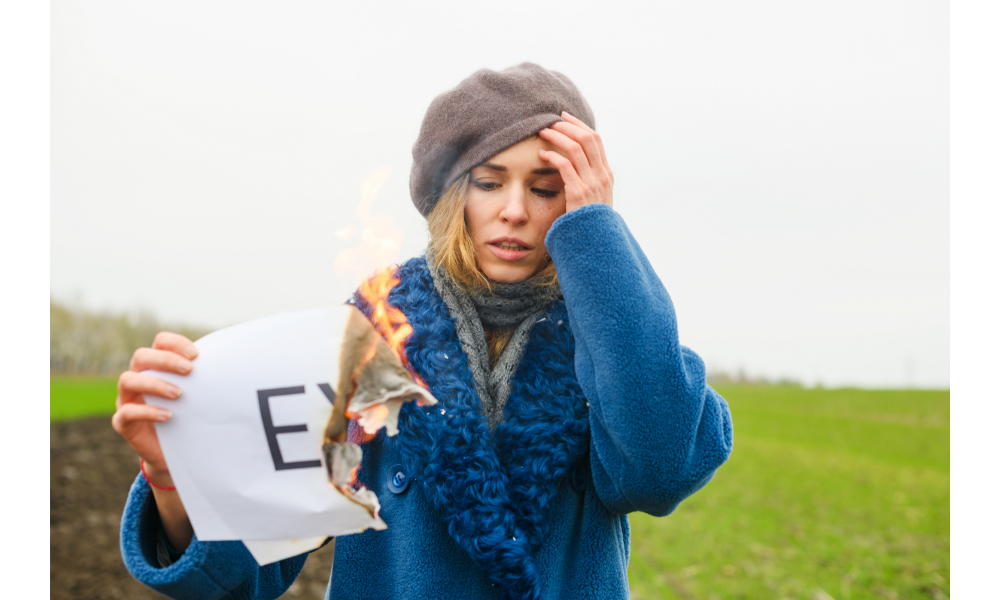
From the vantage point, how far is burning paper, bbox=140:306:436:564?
1.14 meters

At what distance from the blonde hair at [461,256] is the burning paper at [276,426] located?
56 cm

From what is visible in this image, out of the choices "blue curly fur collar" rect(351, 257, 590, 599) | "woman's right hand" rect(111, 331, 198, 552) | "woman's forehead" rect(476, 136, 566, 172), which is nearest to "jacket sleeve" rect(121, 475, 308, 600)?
"woman's right hand" rect(111, 331, 198, 552)

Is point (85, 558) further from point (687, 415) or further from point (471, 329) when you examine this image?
point (687, 415)

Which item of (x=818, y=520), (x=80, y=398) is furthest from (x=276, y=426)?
(x=80, y=398)

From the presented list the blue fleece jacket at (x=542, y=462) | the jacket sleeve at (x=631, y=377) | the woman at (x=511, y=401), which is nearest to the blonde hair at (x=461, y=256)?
the woman at (x=511, y=401)

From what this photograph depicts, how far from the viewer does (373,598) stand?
5.08ft

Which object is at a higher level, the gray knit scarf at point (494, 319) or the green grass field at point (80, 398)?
the gray knit scarf at point (494, 319)

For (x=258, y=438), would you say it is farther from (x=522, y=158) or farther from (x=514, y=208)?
(x=522, y=158)

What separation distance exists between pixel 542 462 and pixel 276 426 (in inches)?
26.3

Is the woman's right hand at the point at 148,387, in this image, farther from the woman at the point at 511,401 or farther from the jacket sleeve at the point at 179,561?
the jacket sleeve at the point at 179,561

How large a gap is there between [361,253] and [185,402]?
0.60 m

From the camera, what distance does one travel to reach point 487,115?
5.46 feet

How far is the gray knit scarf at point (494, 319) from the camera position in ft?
5.37

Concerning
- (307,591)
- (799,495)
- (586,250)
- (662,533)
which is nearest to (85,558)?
(307,591)
